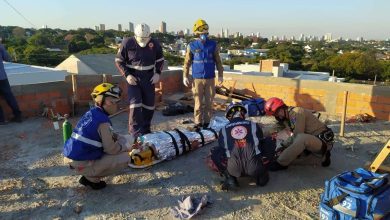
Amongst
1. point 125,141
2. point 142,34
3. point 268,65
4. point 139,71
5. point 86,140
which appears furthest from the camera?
point 268,65

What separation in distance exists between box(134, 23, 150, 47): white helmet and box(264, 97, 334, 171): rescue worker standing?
6.75 ft

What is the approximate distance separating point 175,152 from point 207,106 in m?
1.59

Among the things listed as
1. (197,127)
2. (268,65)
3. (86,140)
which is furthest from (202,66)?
(268,65)

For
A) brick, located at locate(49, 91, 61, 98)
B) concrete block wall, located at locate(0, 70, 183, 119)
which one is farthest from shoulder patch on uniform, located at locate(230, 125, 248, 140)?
brick, located at locate(49, 91, 61, 98)

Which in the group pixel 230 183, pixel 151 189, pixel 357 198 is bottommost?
pixel 151 189

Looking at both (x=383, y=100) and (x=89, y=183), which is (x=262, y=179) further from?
(x=383, y=100)

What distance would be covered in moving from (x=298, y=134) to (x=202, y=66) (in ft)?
7.66

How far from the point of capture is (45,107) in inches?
256

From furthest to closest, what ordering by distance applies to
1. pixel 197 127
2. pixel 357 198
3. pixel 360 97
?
pixel 360 97
pixel 197 127
pixel 357 198

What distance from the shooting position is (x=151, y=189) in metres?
3.81

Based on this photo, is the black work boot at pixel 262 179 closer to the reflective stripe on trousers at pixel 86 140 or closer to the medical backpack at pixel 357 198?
the medical backpack at pixel 357 198

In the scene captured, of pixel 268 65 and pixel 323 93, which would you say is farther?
pixel 268 65

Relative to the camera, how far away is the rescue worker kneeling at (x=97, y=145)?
3480 millimetres

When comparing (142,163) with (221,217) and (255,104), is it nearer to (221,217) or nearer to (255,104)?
(221,217)
